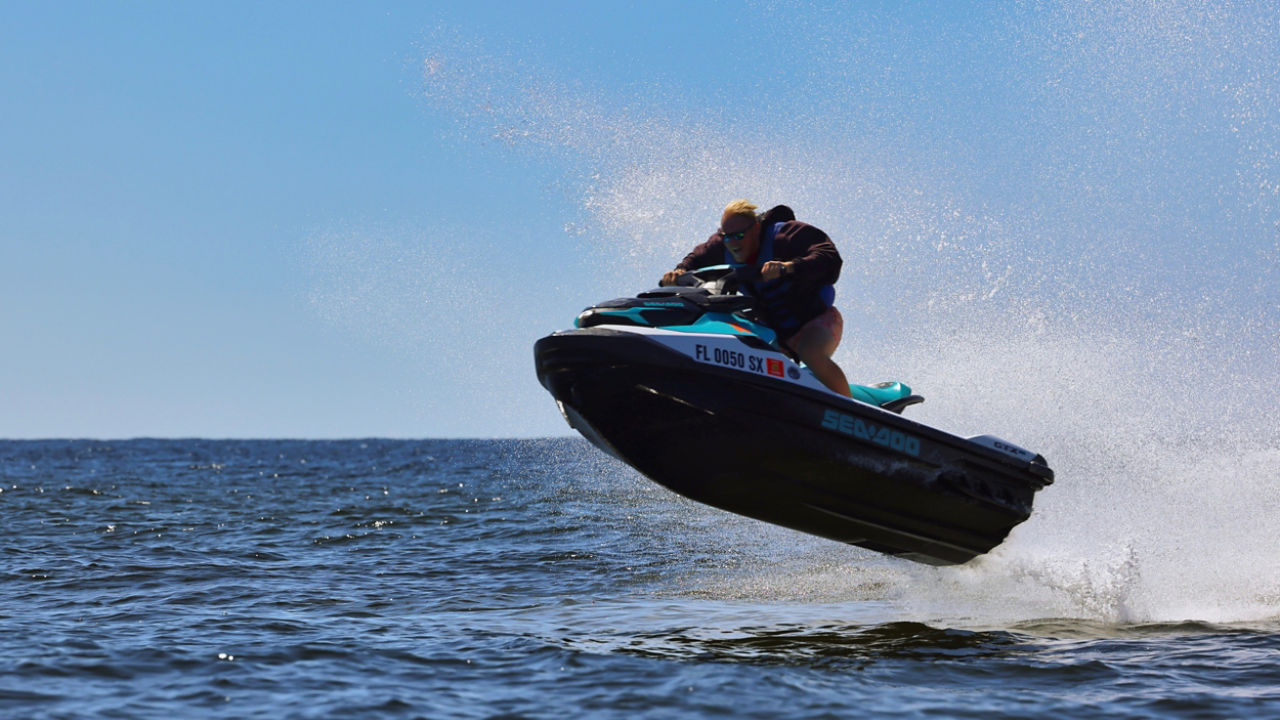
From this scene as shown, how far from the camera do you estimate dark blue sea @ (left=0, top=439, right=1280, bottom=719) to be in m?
5.73

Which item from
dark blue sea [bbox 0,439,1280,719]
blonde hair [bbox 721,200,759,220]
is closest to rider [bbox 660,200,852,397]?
blonde hair [bbox 721,200,759,220]

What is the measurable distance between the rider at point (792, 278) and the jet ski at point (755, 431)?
0.46 ft

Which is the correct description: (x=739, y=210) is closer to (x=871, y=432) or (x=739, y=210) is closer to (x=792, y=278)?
(x=792, y=278)

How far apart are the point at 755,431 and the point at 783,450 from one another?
0.23 metres

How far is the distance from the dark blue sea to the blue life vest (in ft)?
6.46

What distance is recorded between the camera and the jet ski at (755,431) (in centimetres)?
717

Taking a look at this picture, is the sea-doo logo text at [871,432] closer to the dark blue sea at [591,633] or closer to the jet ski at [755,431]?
the jet ski at [755,431]

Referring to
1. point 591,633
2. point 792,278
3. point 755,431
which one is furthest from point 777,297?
point 591,633

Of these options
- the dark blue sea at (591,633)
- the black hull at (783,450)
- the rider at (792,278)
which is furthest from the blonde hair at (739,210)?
the dark blue sea at (591,633)

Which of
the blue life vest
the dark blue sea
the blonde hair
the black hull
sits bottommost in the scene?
the dark blue sea

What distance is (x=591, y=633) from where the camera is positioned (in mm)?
7719

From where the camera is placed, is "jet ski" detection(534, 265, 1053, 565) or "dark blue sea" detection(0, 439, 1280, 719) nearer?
"dark blue sea" detection(0, 439, 1280, 719)

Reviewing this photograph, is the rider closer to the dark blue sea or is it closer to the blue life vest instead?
the blue life vest

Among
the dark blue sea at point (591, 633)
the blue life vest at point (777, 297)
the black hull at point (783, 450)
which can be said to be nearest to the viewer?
the dark blue sea at point (591, 633)
